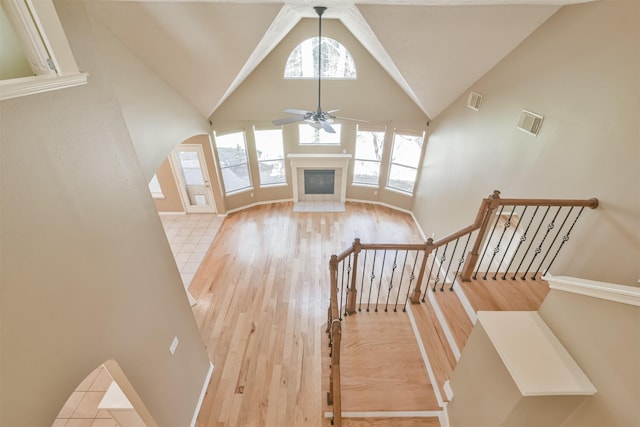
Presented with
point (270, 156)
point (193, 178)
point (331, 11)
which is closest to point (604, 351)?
point (331, 11)

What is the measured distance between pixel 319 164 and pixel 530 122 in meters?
4.99

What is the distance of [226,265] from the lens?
19.8 feet

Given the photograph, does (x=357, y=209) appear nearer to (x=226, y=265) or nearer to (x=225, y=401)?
(x=226, y=265)

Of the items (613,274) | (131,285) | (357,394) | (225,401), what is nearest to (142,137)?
(131,285)

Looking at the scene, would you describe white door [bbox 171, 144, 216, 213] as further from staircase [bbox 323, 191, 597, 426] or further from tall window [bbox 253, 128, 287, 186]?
staircase [bbox 323, 191, 597, 426]

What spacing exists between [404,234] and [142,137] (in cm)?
587

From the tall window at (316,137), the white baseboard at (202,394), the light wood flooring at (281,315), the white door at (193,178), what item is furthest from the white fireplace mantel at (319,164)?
the white baseboard at (202,394)

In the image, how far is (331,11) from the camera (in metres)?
4.25

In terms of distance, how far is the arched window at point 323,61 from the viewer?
597 cm

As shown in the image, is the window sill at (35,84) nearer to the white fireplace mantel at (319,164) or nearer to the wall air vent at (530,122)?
the wall air vent at (530,122)

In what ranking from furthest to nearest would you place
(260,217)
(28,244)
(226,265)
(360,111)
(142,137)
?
(260,217) < (360,111) < (226,265) < (142,137) < (28,244)

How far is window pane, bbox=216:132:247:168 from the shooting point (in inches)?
283

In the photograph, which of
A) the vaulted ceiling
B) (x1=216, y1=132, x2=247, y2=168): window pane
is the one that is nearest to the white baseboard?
the vaulted ceiling

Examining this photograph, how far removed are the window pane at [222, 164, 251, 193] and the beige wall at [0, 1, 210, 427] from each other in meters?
5.21
